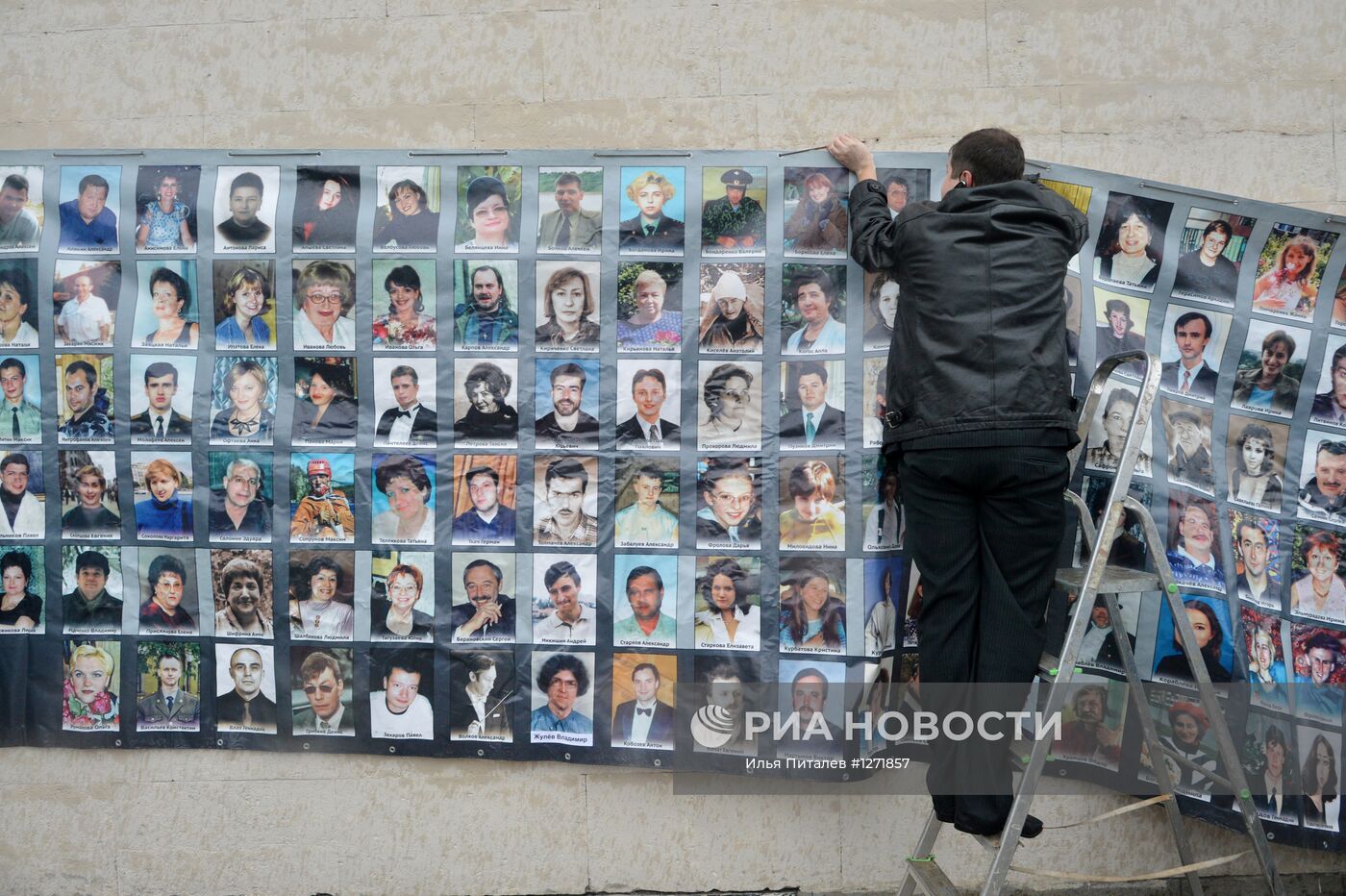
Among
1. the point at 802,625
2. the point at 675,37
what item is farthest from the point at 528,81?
the point at 802,625

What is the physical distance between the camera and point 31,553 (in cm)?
312

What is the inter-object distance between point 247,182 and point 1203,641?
3.18 m

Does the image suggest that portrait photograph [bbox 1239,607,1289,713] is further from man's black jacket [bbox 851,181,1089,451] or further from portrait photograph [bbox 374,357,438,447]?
portrait photograph [bbox 374,357,438,447]

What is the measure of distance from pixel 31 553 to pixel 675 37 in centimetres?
256

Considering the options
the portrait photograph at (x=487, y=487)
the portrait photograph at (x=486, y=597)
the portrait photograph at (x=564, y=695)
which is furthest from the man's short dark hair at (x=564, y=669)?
the portrait photograph at (x=487, y=487)

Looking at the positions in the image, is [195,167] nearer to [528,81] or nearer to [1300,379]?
[528,81]

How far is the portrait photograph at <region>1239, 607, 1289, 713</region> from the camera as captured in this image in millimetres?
2957

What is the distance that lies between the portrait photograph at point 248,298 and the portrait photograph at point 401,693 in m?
1.02

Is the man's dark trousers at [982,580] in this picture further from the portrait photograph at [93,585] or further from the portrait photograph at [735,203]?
the portrait photograph at [93,585]

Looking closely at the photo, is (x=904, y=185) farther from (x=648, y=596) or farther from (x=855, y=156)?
(x=648, y=596)

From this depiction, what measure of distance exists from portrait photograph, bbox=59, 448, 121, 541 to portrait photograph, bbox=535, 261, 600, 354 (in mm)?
1389

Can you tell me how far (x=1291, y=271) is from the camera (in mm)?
2969

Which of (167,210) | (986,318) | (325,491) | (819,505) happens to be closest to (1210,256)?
(986,318)

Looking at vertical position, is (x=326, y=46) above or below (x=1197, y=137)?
above
